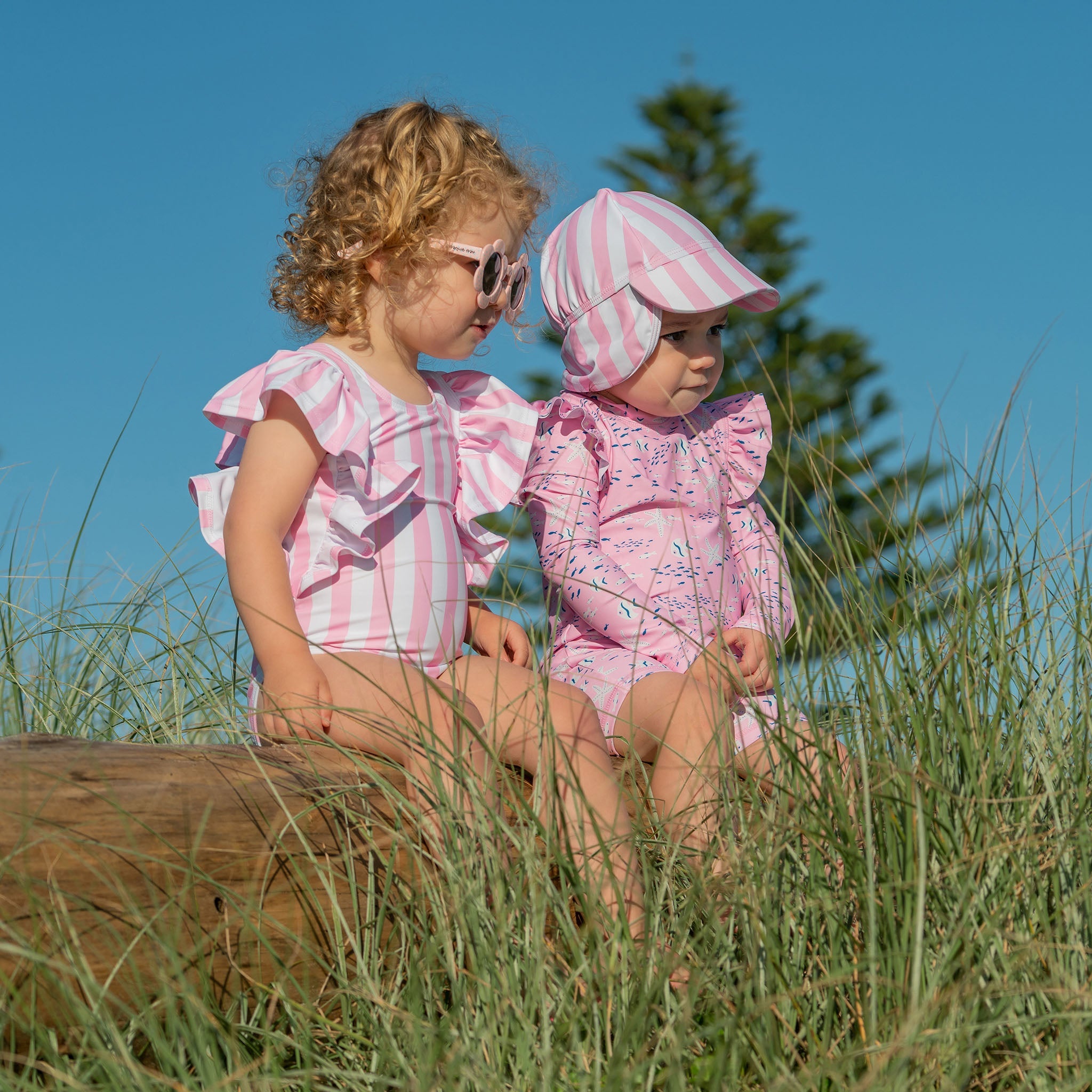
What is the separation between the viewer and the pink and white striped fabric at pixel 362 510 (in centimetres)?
227

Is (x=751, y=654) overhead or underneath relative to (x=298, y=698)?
overhead

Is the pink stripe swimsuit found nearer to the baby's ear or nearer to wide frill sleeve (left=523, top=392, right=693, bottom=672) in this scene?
wide frill sleeve (left=523, top=392, right=693, bottom=672)

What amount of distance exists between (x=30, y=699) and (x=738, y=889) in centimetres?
175

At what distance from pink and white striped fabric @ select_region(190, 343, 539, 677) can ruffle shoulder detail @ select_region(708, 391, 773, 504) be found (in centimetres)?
76

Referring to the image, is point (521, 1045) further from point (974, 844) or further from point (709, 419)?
point (709, 419)

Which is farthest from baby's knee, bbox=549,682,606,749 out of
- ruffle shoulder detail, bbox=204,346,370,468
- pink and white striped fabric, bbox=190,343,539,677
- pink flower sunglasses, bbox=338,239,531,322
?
pink flower sunglasses, bbox=338,239,531,322

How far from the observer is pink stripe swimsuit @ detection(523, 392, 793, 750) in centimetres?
261

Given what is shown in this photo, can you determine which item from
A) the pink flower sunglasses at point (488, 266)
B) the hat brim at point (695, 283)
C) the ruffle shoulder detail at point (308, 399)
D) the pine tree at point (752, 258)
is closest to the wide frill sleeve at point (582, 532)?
the hat brim at point (695, 283)

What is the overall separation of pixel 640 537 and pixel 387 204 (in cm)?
95

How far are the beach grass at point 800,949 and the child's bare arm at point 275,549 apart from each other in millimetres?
179

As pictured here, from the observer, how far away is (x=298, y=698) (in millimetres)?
1989

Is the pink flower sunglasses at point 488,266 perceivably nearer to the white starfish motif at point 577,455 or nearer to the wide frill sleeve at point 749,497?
the white starfish motif at point 577,455

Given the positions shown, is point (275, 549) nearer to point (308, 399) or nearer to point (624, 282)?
point (308, 399)

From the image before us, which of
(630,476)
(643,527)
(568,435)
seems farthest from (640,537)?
(568,435)
